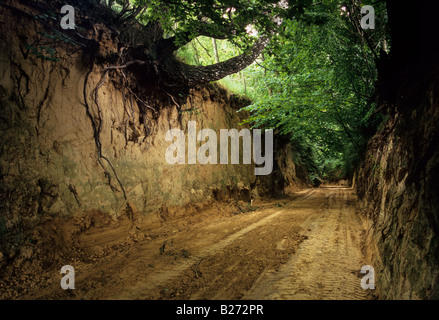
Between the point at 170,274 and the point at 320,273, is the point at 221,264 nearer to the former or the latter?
the point at 170,274

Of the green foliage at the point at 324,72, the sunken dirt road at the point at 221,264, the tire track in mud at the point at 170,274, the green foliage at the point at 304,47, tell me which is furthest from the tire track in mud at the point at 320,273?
the green foliage at the point at 324,72

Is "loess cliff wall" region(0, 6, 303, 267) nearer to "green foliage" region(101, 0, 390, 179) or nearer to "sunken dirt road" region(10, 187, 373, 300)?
"sunken dirt road" region(10, 187, 373, 300)

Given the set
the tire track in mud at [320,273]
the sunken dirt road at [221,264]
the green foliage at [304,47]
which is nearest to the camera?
the tire track in mud at [320,273]

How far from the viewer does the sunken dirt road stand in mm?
2283

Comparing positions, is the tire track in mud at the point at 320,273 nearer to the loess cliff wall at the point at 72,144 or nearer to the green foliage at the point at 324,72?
the green foliage at the point at 324,72

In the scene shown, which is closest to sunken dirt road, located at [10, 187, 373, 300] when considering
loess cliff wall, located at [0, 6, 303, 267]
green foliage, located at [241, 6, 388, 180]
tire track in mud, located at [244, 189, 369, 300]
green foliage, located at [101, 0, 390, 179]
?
tire track in mud, located at [244, 189, 369, 300]

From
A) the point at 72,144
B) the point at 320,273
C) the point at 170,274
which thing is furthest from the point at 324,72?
the point at 72,144

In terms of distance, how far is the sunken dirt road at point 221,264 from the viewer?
2.28 m

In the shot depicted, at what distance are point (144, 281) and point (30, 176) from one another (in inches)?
101

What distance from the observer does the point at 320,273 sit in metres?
2.63

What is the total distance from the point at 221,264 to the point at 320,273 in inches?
53.7

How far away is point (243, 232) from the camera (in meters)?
4.57

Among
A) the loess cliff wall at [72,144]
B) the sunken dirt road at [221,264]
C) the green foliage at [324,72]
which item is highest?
the green foliage at [324,72]

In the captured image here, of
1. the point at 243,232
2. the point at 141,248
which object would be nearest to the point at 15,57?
the point at 141,248
